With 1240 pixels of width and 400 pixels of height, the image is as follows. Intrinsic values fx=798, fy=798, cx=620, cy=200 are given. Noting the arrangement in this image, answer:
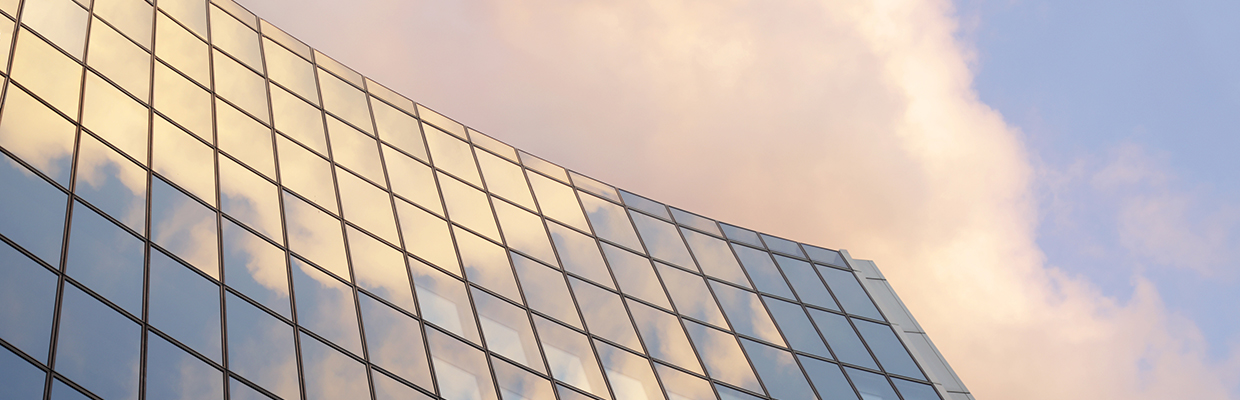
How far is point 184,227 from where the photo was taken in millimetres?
17172

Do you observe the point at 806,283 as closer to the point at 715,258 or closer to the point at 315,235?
the point at 715,258

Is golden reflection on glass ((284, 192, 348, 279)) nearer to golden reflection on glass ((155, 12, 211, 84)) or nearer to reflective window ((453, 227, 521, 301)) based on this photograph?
reflective window ((453, 227, 521, 301))

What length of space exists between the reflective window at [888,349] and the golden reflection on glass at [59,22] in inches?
900

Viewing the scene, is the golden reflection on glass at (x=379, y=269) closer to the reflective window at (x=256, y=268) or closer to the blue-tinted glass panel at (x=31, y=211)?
the reflective window at (x=256, y=268)

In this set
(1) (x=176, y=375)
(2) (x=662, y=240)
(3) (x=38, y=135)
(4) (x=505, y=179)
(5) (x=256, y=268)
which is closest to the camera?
(1) (x=176, y=375)

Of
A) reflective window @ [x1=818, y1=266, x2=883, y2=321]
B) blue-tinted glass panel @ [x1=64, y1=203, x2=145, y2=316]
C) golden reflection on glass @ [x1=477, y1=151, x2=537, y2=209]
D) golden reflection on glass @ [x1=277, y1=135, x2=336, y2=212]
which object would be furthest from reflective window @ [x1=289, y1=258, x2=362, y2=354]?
reflective window @ [x1=818, y1=266, x2=883, y2=321]

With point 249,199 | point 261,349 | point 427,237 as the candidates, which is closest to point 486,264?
point 427,237

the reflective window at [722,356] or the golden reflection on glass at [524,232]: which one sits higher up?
the golden reflection on glass at [524,232]

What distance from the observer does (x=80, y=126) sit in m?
17.0

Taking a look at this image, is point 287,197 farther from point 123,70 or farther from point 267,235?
point 123,70

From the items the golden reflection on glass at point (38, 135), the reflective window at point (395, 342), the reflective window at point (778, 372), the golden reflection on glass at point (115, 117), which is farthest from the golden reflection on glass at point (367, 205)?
the reflective window at point (778, 372)

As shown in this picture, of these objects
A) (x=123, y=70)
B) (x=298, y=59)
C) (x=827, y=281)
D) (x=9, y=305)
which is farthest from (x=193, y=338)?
(x=827, y=281)

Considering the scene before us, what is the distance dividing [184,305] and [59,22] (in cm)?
852

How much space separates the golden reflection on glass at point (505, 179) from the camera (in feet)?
86.8
